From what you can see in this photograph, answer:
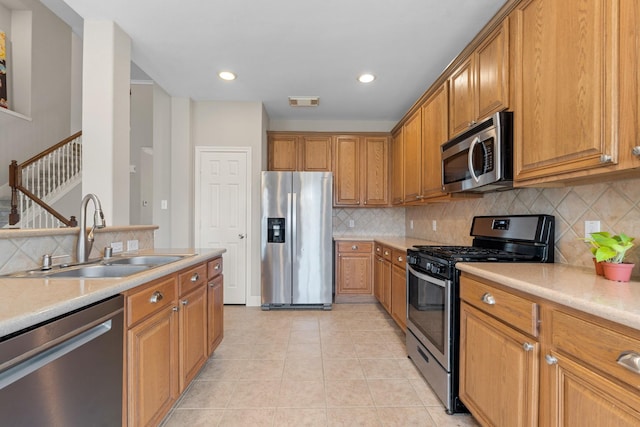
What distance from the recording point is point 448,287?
171 centimetres

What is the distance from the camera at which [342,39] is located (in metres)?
2.35

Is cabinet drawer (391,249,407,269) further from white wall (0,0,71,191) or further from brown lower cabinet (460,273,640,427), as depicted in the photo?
white wall (0,0,71,191)

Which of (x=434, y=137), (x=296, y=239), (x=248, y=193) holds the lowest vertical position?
(x=296, y=239)

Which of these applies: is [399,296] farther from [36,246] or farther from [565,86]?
[36,246]

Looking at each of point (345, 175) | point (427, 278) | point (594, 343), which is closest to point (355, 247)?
point (345, 175)

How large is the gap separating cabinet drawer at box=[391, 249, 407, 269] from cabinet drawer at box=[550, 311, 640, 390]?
1641 millimetres

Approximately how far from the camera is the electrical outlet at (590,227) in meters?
1.50

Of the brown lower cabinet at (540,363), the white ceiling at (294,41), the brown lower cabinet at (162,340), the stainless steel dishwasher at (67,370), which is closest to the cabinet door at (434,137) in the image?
the white ceiling at (294,41)

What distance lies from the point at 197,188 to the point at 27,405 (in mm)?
3162

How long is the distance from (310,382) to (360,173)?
2802mm

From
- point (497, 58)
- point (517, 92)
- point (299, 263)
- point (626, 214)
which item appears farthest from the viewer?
point (299, 263)

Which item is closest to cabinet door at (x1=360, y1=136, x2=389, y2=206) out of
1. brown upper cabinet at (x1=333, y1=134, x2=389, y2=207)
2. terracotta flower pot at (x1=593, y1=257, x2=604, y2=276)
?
brown upper cabinet at (x1=333, y1=134, x2=389, y2=207)

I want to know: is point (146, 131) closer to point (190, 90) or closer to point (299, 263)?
point (190, 90)

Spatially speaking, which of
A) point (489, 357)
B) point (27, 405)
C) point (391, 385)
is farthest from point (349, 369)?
point (27, 405)
